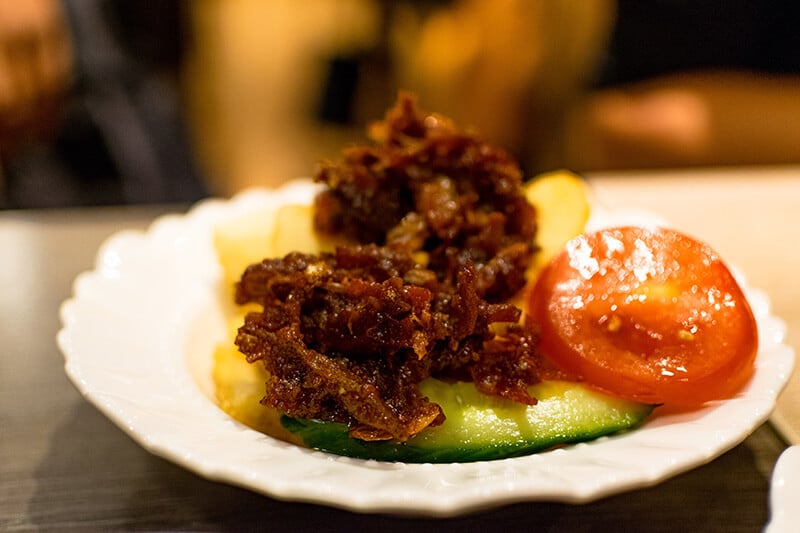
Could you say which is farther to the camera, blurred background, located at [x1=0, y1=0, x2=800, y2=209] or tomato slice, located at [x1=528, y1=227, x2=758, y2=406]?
blurred background, located at [x1=0, y1=0, x2=800, y2=209]

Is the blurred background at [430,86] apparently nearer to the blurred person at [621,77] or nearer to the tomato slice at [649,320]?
the blurred person at [621,77]

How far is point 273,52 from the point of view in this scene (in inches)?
229

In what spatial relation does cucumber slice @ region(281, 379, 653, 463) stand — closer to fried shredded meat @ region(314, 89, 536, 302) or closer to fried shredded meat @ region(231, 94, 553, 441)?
fried shredded meat @ region(231, 94, 553, 441)

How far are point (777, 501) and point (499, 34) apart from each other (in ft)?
12.7

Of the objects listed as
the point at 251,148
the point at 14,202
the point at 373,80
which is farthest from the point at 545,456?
the point at 251,148

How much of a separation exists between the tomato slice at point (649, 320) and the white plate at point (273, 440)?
0.05 meters

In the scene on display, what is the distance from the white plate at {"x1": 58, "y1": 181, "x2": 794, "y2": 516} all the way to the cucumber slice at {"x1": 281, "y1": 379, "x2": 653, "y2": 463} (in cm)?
3

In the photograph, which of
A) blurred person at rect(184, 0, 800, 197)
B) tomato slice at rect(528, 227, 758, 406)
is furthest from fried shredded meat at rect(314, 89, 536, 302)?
blurred person at rect(184, 0, 800, 197)

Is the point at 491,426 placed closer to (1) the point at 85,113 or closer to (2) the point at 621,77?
(2) the point at 621,77

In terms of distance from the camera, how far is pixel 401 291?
42.8 inches

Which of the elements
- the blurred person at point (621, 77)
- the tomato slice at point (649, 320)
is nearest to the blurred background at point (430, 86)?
the blurred person at point (621, 77)

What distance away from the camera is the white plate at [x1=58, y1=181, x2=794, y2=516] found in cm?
89

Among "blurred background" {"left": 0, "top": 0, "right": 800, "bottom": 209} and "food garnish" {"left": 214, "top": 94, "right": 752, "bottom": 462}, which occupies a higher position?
"food garnish" {"left": 214, "top": 94, "right": 752, "bottom": 462}

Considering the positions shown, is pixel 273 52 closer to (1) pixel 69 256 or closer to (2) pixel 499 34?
(2) pixel 499 34
